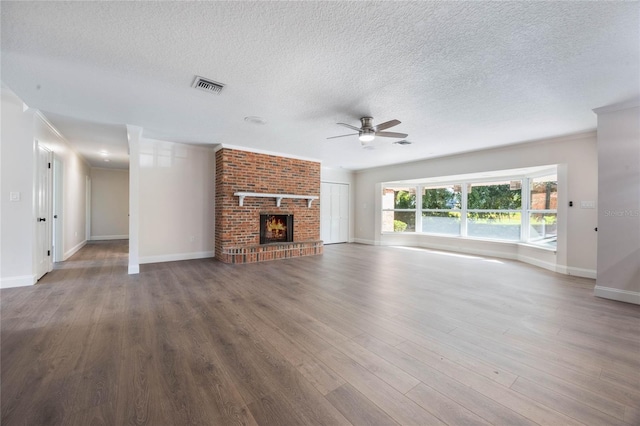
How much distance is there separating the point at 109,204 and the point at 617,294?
12022 mm

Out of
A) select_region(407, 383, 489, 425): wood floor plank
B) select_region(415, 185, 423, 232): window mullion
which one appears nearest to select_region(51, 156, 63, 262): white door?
select_region(407, 383, 489, 425): wood floor plank

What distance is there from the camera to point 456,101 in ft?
10.4

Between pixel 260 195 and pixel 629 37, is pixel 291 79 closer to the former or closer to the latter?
pixel 629 37

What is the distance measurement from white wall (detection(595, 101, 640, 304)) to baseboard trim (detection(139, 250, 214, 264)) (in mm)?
6679

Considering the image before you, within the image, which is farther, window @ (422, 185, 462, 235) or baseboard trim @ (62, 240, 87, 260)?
window @ (422, 185, 462, 235)

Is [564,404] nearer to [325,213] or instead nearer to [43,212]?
[43,212]

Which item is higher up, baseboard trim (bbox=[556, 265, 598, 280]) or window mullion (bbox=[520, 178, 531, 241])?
window mullion (bbox=[520, 178, 531, 241])

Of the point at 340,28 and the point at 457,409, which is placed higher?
the point at 340,28

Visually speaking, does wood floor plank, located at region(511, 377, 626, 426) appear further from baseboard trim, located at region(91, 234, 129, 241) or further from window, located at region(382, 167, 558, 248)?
baseboard trim, located at region(91, 234, 129, 241)

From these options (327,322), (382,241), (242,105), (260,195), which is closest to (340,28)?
(242,105)

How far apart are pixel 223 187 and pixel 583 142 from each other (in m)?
6.63

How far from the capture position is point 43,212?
4.10m

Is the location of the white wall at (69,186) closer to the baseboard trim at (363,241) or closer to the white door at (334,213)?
the white door at (334,213)

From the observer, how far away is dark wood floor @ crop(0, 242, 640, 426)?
1435mm
